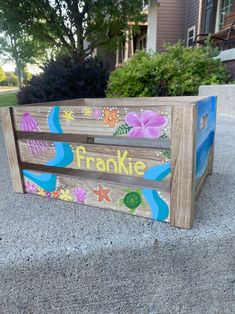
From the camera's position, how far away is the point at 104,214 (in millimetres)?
969

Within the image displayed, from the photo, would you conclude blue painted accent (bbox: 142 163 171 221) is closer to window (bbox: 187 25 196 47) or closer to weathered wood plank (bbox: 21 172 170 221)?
weathered wood plank (bbox: 21 172 170 221)

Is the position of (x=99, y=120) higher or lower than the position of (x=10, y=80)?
higher

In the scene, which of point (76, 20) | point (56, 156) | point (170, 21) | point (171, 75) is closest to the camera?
point (56, 156)

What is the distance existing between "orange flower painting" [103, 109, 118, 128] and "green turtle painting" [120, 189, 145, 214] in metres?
0.24

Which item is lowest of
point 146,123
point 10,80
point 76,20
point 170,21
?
point 10,80

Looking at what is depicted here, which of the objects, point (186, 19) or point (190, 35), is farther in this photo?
point (186, 19)

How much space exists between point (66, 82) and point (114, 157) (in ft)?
11.9

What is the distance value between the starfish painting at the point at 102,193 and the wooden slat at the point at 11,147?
0.38 m

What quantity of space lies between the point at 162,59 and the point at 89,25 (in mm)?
4548

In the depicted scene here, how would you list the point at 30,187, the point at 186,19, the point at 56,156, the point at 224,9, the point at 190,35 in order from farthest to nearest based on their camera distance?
1. the point at 186,19
2. the point at 190,35
3. the point at 224,9
4. the point at 30,187
5. the point at 56,156

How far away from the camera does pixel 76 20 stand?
723 centimetres

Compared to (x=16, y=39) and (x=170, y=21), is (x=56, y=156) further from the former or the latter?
(x=170, y=21)

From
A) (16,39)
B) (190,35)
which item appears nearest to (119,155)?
(16,39)

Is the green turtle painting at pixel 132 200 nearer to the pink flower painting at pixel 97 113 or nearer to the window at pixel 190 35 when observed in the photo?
the pink flower painting at pixel 97 113
